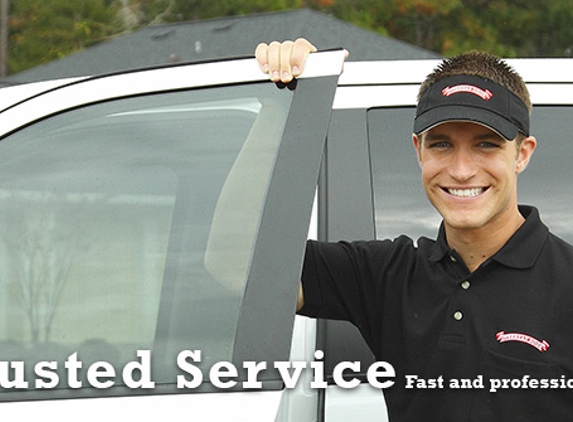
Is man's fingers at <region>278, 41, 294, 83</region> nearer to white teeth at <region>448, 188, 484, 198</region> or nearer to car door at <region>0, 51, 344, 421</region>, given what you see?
car door at <region>0, 51, 344, 421</region>

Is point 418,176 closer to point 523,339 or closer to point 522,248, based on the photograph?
point 522,248

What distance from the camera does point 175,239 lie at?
2.35m

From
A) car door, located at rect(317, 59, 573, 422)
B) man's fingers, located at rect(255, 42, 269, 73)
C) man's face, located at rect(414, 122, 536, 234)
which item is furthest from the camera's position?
car door, located at rect(317, 59, 573, 422)

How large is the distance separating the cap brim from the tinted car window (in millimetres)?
320

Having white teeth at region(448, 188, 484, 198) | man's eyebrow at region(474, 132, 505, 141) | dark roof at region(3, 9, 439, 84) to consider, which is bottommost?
white teeth at region(448, 188, 484, 198)

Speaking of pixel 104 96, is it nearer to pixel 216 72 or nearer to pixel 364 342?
pixel 216 72

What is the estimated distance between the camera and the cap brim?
2076mm

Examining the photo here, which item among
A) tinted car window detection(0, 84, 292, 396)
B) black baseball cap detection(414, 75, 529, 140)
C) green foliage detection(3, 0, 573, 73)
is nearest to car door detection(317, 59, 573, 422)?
tinted car window detection(0, 84, 292, 396)

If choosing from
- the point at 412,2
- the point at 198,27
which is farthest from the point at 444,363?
the point at 412,2

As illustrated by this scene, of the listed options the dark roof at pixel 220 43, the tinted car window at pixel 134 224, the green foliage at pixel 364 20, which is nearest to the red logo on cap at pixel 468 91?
the tinted car window at pixel 134 224

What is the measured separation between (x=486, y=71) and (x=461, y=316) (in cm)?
51

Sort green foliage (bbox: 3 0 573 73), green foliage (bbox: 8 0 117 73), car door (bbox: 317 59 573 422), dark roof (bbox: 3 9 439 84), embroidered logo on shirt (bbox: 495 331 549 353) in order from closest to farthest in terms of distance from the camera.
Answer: embroidered logo on shirt (bbox: 495 331 549 353) < car door (bbox: 317 59 573 422) < dark roof (bbox: 3 9 439 84) < green foliage (bbox: 8 0 117 73) < green foliage (bbox: 3 0 573 73)

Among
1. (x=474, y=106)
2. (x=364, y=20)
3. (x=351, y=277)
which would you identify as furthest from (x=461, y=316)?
(x=364, y=20)

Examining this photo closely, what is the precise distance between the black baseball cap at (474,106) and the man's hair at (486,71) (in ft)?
0.05
